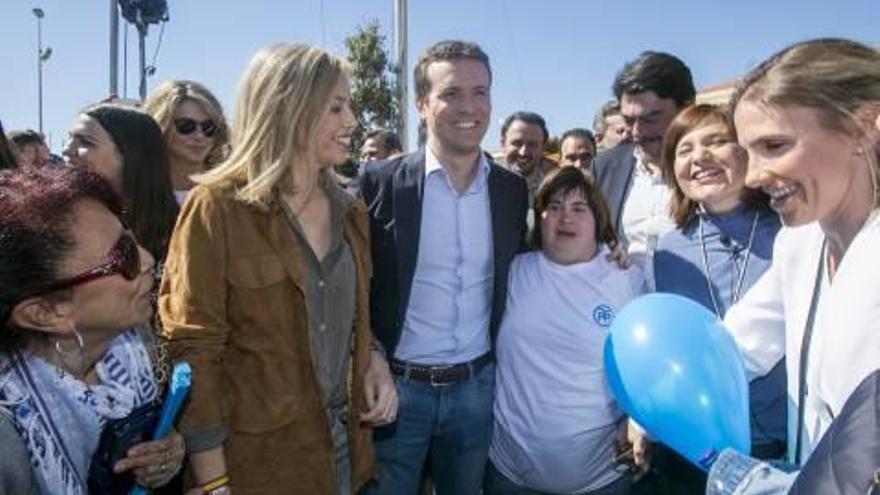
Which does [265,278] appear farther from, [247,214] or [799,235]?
[799,235]

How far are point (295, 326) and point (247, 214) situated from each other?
1.28 ft

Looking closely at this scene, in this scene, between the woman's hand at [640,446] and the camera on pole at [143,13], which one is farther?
the camera on pole at [143,13]

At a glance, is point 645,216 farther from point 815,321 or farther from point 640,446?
point 815,321

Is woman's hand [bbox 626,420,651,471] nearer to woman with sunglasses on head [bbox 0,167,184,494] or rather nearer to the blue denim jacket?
the blue denim jacket

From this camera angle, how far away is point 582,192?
3107 mm

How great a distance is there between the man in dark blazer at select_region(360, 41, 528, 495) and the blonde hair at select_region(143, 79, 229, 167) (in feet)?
3.74

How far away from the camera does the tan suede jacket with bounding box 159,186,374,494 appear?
2.20 m

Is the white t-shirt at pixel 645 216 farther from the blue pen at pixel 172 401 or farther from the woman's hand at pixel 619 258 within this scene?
the blue pen at pixel 172 401

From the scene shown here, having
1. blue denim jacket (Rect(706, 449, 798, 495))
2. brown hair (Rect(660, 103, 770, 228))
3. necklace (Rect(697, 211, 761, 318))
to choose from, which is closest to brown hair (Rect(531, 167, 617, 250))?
brown hair (Rect(660, 103, 770, 228))

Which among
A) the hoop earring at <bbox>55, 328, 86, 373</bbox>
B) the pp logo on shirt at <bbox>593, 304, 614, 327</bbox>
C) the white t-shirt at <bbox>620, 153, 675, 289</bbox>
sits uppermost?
the white t-shirt at <bbox>620, 153, 675, 289</bbox>

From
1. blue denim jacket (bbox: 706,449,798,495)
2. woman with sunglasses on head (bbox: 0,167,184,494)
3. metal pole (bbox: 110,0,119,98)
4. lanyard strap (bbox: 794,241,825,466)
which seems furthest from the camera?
metal pole (bbox: 110,0,119,98)

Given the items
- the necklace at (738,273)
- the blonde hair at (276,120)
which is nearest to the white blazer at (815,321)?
the necklace at (738,273)

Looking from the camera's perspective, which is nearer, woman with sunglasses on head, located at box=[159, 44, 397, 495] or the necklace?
woman with sunglasses on head, located at box=[159, 44, 397, 495]

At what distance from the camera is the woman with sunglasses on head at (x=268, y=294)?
222 cm
